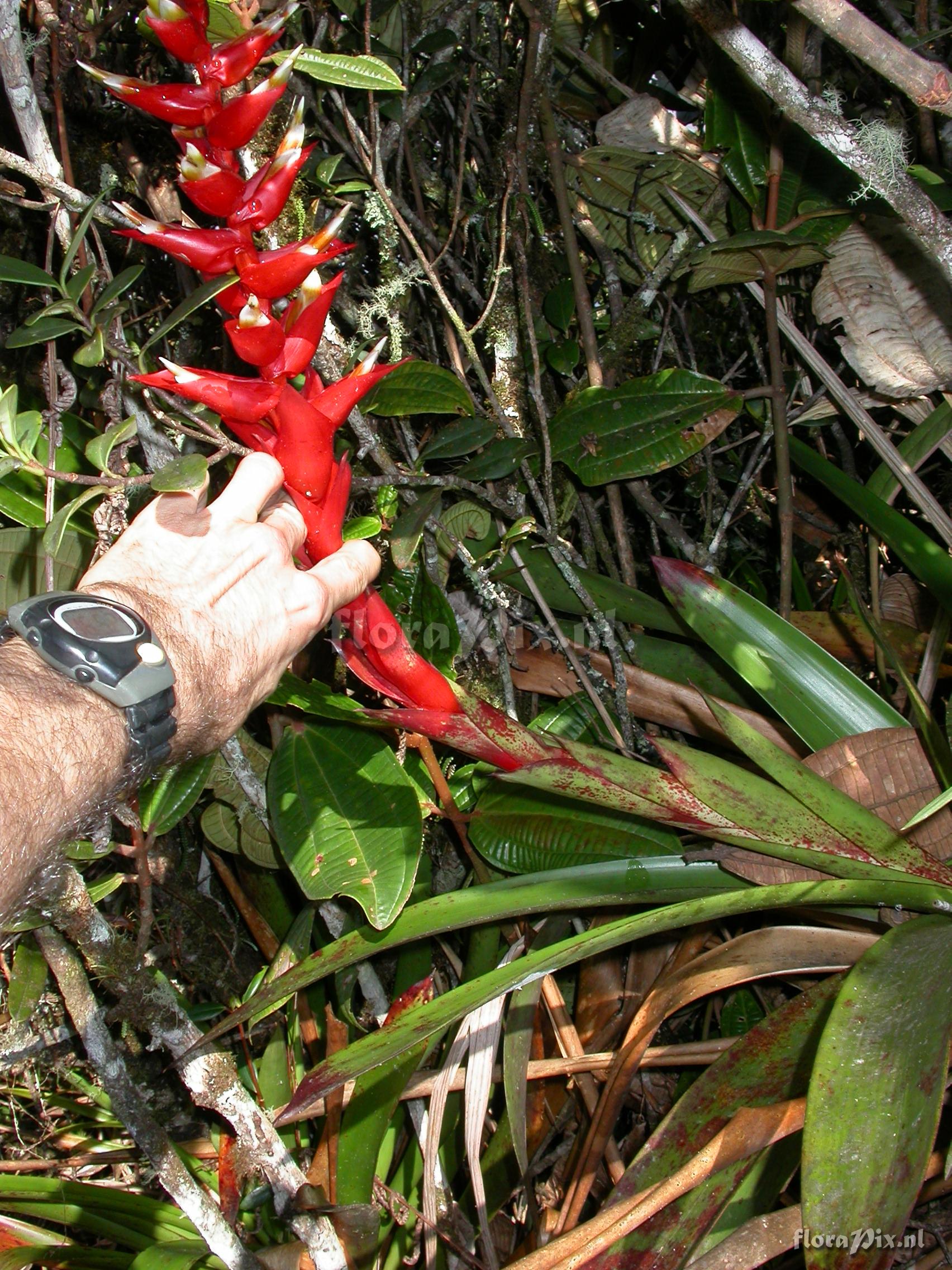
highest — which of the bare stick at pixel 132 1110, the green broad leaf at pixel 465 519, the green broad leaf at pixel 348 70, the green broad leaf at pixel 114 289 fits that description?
the green broad leaf at pixel 348 70

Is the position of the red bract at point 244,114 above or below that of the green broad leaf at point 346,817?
above

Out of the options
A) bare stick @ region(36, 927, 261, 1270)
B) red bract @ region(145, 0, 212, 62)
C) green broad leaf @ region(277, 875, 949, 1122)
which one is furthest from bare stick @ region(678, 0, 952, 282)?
bare stick @ region(36, 927, 261, 1270)

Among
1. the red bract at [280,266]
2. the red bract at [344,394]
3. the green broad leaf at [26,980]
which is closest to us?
the red bract at [280,266]

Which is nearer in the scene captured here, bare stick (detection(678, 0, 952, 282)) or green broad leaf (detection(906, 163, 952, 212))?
bare stick (detection(678, 0, 952, 282))

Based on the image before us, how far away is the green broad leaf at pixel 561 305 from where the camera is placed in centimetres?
133

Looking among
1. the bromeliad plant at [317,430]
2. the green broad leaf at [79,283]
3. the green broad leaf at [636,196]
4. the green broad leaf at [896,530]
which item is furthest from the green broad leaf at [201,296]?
the green broad leaf at [896,530]

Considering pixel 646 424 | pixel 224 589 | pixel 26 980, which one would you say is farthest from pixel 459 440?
pixel 26 980

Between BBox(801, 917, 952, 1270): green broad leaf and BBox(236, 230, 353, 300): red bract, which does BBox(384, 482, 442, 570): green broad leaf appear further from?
BBox(801, 917, 952, 1270): green broad leaf

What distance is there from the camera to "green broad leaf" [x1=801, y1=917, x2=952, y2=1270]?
2.10ft

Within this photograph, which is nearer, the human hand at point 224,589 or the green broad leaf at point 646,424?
the human hand at point 224,589

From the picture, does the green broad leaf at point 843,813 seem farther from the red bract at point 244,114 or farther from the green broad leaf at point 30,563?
the green broad leaf at point 30,563

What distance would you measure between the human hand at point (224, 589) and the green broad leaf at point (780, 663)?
1.41ft

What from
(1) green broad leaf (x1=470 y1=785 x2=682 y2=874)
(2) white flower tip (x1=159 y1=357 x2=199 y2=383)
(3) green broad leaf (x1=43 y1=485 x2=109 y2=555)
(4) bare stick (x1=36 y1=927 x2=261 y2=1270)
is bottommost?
(4) bare stick (x1=36 y1=927 x2=261 y2=1270)

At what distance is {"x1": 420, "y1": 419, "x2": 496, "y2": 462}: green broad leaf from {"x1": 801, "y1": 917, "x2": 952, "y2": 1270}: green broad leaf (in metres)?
0.71
